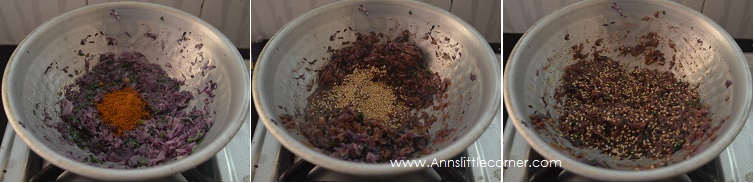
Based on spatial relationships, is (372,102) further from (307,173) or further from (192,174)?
(192,174)

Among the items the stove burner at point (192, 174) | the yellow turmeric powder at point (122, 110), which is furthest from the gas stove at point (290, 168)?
the yellow turmeric powder at point (122, 110)

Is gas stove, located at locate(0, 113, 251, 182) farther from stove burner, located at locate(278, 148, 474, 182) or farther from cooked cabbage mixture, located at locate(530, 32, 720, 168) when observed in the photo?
cooked cabbage mixture, located at locate(530, 32, 720, 168)

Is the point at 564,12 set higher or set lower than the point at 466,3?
higher

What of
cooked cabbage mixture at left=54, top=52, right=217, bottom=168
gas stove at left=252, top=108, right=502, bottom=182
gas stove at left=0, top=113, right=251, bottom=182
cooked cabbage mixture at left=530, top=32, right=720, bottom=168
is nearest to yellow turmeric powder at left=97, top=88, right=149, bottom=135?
cooked cabbage mixture at left=54, top=52, right=217, bottom=168

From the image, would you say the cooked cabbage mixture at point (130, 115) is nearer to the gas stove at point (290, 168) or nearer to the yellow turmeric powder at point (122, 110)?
the yellow turmeric powder at point (122, 110)

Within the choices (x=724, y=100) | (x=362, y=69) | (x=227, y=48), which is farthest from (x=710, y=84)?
(x=227, y=48)

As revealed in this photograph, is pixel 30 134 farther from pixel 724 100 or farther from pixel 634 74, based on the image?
pixel 724 100

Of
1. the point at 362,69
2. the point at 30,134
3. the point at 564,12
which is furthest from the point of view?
the point at 362,69

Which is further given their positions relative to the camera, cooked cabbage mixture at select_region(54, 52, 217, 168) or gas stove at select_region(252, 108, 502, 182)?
gas stove at select_region(252, 108, 502, 182)

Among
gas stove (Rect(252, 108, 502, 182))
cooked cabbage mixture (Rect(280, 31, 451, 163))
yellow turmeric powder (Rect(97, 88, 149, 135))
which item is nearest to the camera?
cooked cabbage mixture (Rect(280, 31, 451, 163))
